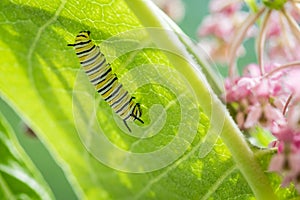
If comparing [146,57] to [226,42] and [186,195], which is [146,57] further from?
[226,42]

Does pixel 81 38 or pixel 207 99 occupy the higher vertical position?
pixel 81 38

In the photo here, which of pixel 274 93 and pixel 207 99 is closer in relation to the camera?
pixel 207 99

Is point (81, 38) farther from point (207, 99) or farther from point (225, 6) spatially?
point (225, 6)

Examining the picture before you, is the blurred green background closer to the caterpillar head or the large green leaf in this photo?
the large green leaf

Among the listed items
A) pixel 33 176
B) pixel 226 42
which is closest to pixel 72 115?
pixel 33 176

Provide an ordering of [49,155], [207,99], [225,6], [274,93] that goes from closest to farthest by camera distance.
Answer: [207,99] → [274,93] → [225,6] → [49,155]

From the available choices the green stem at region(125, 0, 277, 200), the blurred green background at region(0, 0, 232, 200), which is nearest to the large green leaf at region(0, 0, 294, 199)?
the green stem at region(125, 0, 277, 200)

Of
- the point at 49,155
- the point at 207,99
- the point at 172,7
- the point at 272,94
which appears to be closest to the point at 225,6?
the point at 172,7
